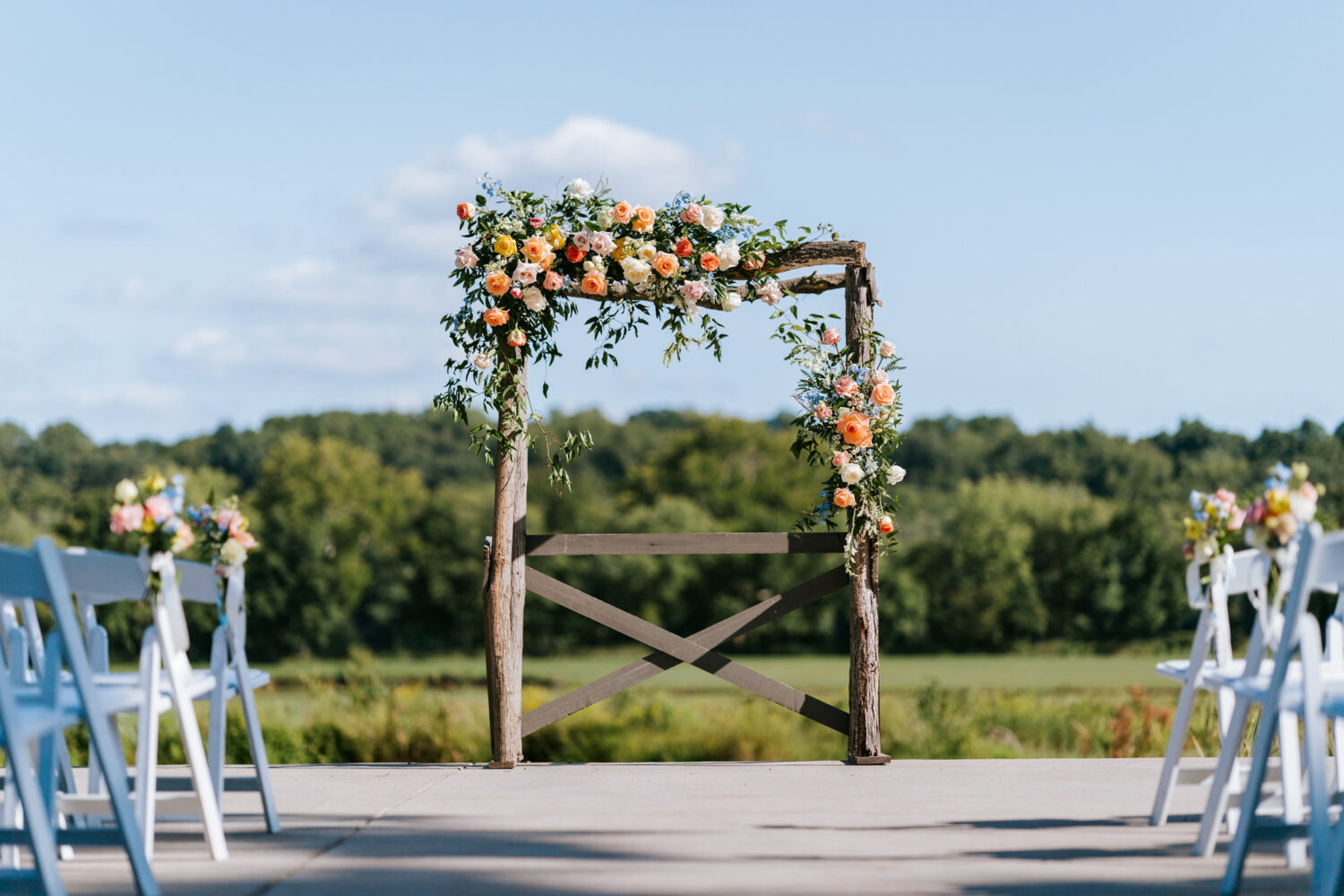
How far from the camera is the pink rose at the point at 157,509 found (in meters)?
2.86

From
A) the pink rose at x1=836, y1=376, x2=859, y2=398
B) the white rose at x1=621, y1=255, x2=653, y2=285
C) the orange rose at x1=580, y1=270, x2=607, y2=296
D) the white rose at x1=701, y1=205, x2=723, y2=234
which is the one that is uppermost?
the white rose at x1=701, y1=205, x2=723, y2=234

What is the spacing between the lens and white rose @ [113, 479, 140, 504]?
283cm

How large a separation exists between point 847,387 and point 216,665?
2594 mm

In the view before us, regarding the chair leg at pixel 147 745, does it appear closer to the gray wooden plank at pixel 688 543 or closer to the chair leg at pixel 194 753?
the chair leg at pixel 194 753

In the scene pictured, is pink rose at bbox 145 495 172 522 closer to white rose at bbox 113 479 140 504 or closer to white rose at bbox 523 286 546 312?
white rose at bbox 113 479 140 504

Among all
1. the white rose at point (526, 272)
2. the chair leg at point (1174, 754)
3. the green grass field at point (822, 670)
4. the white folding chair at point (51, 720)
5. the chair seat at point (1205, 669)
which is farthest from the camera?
the green grass field at point (822, 670)

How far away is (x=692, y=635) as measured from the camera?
4938mm

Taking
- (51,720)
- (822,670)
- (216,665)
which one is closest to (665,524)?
(822,670)

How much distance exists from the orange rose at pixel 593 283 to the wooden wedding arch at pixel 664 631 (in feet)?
0.32

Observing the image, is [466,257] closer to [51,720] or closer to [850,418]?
[850,418]

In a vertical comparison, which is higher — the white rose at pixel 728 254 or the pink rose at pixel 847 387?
the white rose at pixel 728 254

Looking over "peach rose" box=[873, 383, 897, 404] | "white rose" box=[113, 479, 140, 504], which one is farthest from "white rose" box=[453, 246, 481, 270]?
"white rose" box=[113, 479, 140, 504]

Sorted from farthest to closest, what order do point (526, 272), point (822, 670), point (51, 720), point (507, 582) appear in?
point (822, 670), point (507, 582), point (526, 272), point (51, 720)

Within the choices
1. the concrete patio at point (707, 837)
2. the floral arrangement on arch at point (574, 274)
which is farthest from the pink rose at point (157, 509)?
the floral arrangement on arch at point (574, 274)
